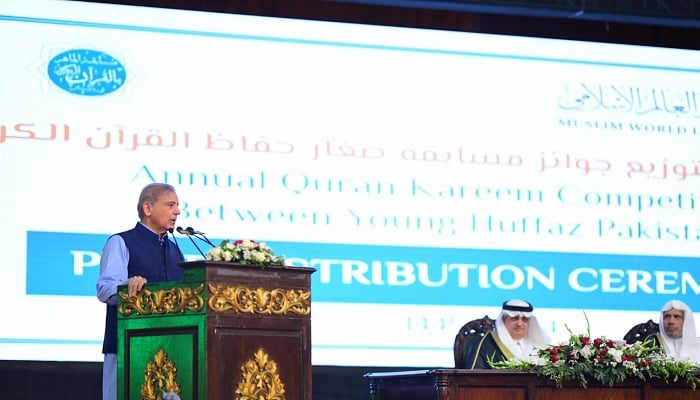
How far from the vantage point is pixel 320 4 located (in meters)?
7.89

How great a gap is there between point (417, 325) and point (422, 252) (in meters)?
0.42

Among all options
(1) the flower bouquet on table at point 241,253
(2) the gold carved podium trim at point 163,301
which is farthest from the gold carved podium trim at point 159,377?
(1) the flower bouquet on table at point 241,253

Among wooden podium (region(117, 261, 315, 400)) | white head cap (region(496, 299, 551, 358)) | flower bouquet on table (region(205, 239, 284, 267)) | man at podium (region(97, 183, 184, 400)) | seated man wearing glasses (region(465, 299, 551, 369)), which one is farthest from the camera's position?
white head cap (region(496, 299, 551, 358))

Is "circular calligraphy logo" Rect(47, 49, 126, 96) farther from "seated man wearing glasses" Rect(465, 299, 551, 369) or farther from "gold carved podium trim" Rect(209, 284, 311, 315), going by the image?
"gold carved podium trim" Rect(209, 284, 311, 315)

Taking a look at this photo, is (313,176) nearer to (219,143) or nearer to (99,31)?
(219,143)

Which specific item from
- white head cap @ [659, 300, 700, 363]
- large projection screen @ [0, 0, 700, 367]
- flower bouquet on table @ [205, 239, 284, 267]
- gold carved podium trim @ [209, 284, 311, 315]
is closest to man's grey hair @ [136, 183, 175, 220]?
flower bouquet on table @ [205, 239, 284, 267]

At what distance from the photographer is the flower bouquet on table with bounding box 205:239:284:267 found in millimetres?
4254

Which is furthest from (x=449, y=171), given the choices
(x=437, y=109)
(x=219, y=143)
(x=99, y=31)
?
(x=99, y=31)

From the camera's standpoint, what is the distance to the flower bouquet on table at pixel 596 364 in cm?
557

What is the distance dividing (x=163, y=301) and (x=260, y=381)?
42 cm

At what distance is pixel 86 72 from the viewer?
7.01 m

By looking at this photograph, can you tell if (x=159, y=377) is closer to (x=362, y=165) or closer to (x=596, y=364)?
(x=596, y=364)

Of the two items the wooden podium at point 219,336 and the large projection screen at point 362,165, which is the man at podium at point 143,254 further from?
the large projection screen at point 362,165

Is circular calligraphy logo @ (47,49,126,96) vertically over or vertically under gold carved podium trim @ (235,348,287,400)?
over
